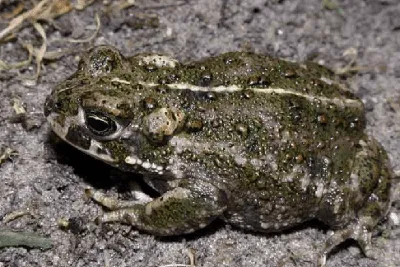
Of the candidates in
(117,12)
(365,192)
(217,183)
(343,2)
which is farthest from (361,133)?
(117,12)

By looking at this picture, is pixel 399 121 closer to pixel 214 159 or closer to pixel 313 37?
pixel 313 37

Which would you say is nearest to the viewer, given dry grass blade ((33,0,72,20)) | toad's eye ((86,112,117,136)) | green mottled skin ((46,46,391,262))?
toad's eye ((86,112,117,136))

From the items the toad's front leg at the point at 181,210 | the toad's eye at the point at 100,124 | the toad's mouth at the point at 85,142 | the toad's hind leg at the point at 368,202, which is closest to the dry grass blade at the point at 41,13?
the toad's mouth at the point at 85,142

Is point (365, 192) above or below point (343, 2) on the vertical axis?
below

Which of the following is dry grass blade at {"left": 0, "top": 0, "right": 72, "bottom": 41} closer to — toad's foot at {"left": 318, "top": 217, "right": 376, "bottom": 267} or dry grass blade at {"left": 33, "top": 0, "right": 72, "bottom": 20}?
dry grass blade at {"left": 33, "top": 0, "right": 72, "bottom": 20}

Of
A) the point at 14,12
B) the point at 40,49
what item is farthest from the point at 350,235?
the point at 14,12

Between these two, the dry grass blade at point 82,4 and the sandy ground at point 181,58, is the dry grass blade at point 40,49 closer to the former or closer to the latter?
the sandy ground at point 181,58

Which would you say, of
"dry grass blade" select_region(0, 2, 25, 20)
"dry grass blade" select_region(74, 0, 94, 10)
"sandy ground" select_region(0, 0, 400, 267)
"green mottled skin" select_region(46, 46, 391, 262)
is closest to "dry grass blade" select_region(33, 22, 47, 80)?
"sandy ground" select_region(0, 0, 400, 267)
